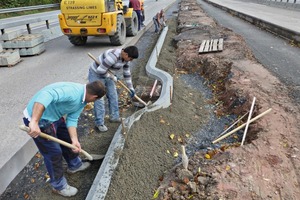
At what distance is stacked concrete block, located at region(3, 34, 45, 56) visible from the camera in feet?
29.2

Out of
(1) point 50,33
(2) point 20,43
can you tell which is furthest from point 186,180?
(1) point 50,33

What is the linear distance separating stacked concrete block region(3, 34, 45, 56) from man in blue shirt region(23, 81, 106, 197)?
22.5 feet

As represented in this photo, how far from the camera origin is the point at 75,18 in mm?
8945

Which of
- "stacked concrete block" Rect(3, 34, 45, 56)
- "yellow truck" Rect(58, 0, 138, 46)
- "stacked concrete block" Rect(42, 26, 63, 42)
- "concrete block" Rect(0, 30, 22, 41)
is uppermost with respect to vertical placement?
"yellow truck" Rect(58, 0, 138, 46)

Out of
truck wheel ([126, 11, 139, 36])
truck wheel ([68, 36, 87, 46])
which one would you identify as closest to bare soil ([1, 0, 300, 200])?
truck wheel ([68, 36, 87, 46])

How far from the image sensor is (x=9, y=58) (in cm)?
798

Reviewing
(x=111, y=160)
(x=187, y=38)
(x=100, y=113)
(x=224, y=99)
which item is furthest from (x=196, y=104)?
(x=187, y=38)

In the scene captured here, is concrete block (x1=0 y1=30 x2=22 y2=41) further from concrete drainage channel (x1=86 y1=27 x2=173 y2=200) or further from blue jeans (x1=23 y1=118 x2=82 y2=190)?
blue jeans (x1=23 y1=118 x2=82 y2=190)

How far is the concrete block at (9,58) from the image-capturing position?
7.95 meters

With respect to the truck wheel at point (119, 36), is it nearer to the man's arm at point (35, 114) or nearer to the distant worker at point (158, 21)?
the distant worker at point (158, 21)

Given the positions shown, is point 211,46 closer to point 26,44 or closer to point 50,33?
point 26,44

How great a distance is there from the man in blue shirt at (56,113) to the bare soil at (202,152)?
54 centimetres

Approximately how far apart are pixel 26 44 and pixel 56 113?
714 centimetres

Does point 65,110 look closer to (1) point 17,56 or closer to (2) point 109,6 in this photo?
(1) point 17,56
